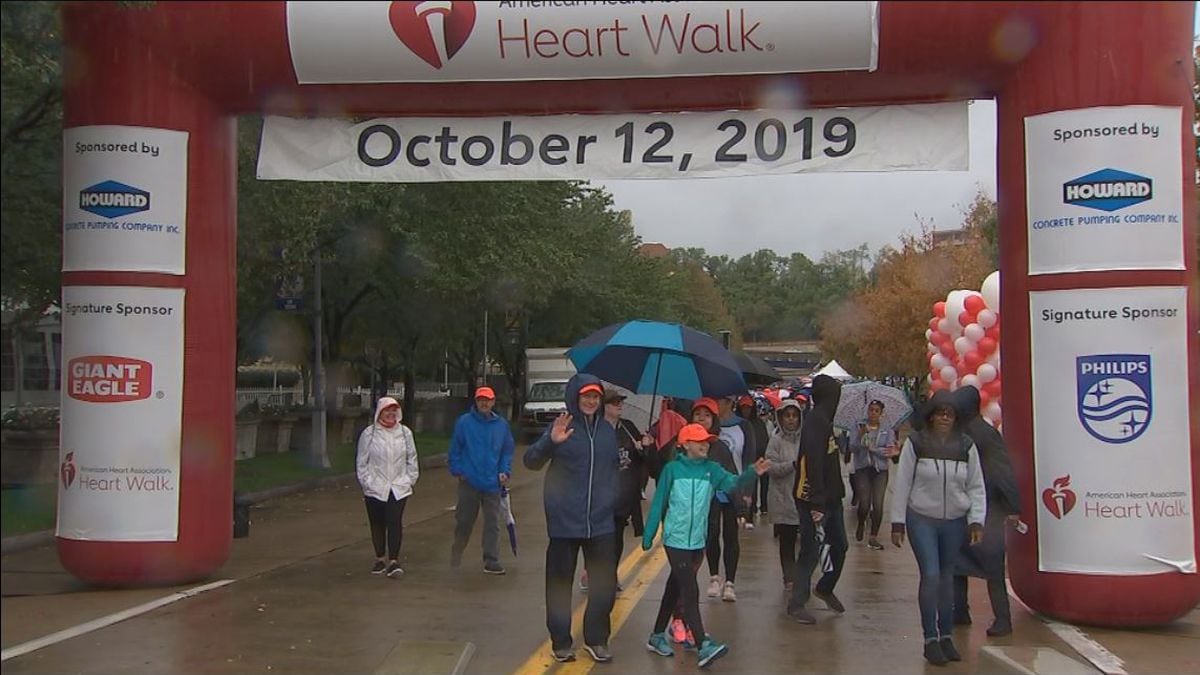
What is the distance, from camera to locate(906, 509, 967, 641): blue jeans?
724 cm

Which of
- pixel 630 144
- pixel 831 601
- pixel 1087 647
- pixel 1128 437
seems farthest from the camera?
pixel 630 144

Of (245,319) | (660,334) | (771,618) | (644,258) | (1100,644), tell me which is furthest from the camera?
(644,258)

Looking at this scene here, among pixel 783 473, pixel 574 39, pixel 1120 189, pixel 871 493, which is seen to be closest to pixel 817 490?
pixel 783 473

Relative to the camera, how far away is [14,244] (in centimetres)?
811

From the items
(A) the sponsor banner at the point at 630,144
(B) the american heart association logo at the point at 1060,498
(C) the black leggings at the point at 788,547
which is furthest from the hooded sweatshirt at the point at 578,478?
(B) the american heart association logo at the point at 1060,498

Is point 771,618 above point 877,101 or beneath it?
beneath

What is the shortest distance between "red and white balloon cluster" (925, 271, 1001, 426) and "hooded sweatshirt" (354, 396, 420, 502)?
773 cm

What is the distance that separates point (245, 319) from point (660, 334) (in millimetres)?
10799

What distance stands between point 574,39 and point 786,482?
3.83 metres

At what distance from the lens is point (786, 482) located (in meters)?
9.27

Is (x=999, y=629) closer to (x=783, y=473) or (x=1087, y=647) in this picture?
(x=1087, y=647)

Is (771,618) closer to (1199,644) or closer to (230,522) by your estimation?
(1199,644)

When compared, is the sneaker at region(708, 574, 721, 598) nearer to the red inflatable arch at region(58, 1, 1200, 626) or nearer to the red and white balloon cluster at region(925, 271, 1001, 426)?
the red inflatable arch at region(58, 1, 1200, 626)

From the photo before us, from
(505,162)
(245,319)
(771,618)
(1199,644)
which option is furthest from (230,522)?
(245,319)
